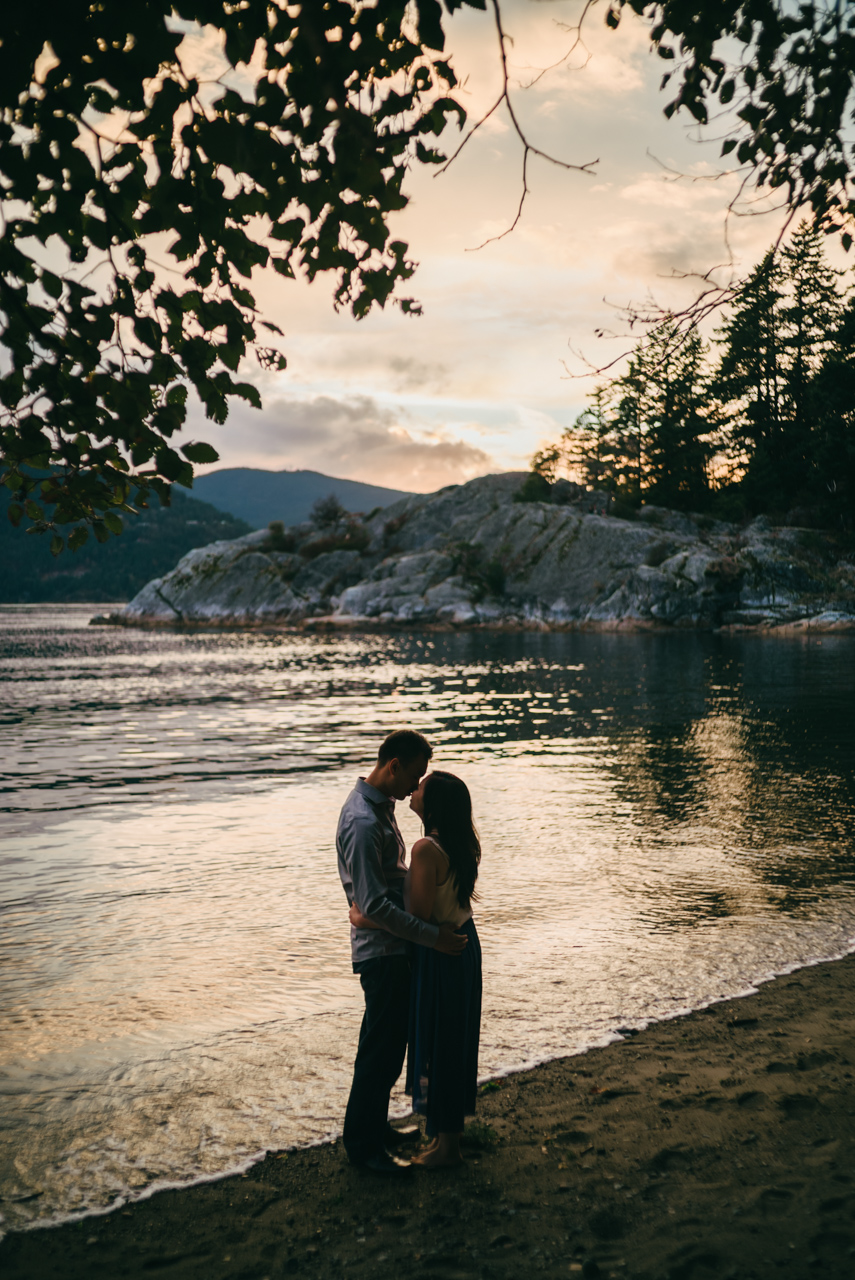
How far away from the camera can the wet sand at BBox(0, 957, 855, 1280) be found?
3797mm

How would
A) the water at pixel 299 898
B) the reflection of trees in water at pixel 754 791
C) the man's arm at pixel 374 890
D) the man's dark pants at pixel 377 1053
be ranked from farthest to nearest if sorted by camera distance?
the reflection of trees in water at pixel 754 791, the water at pixel 299 898, the man's dark pants at pixel 377 1053, the man's arm at pixel 374 890

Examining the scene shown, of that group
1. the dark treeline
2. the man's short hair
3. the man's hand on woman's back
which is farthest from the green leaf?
the dark treeline

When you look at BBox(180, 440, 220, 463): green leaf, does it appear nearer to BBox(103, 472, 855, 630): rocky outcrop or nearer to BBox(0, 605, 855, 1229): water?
BBox(0, 605, 855, 1229): water

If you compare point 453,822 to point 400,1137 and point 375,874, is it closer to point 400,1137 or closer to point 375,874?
point 375,874

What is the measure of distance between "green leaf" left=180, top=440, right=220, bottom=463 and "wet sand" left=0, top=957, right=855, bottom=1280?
396cm

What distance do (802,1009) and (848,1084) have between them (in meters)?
1.21

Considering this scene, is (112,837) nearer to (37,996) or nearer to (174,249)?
(37,996)

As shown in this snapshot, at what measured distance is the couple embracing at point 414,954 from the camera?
461 centimetres

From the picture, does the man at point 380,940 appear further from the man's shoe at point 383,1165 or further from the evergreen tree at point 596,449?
the evergreen tree at point 596,449

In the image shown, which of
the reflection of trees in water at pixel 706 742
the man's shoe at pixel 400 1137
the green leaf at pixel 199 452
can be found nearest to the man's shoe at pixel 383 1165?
the man's shoe at pixel 400 1137

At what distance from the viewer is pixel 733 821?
12.9 m

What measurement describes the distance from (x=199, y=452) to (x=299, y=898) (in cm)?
628

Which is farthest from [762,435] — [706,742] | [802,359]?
[706,742]

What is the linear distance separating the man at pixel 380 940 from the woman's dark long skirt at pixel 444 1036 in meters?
0.11
